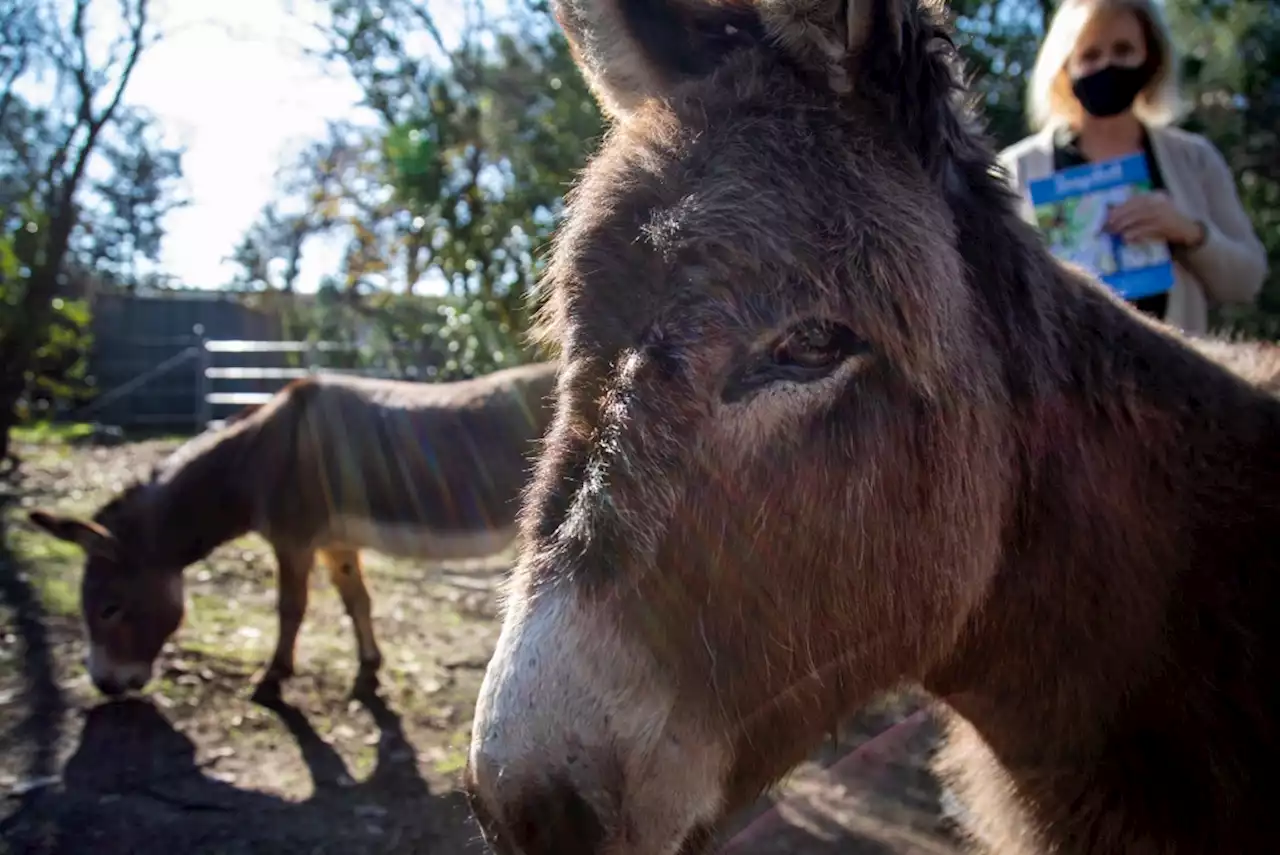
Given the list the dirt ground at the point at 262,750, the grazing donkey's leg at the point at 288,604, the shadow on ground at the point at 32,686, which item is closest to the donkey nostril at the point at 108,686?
the dirt ground at the point at 262,750

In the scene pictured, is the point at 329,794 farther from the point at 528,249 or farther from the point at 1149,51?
the point at 528,249

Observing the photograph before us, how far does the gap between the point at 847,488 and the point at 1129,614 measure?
742mm

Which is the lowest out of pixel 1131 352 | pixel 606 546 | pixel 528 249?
pixel 606 546

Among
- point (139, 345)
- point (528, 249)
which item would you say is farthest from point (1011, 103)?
point (139, 345)

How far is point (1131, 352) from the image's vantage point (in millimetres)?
1902

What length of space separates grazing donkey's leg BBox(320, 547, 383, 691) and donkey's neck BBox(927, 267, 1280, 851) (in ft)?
16.6

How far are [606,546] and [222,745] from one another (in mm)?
4640

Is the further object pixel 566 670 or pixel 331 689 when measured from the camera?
pixel 331 689

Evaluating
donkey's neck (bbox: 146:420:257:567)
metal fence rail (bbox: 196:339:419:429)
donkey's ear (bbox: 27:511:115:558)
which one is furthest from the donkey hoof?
metal fence rail (bbox: 196:339:419:429)

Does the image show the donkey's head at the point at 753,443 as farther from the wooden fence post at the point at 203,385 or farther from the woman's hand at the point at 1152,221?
the wooden fence post at the point at 203,385

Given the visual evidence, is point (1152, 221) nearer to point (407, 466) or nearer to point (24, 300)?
point (407, 466)

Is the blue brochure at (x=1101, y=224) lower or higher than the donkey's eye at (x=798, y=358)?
higher

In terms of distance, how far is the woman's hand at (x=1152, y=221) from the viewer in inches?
110

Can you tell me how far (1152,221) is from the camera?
2799mm
